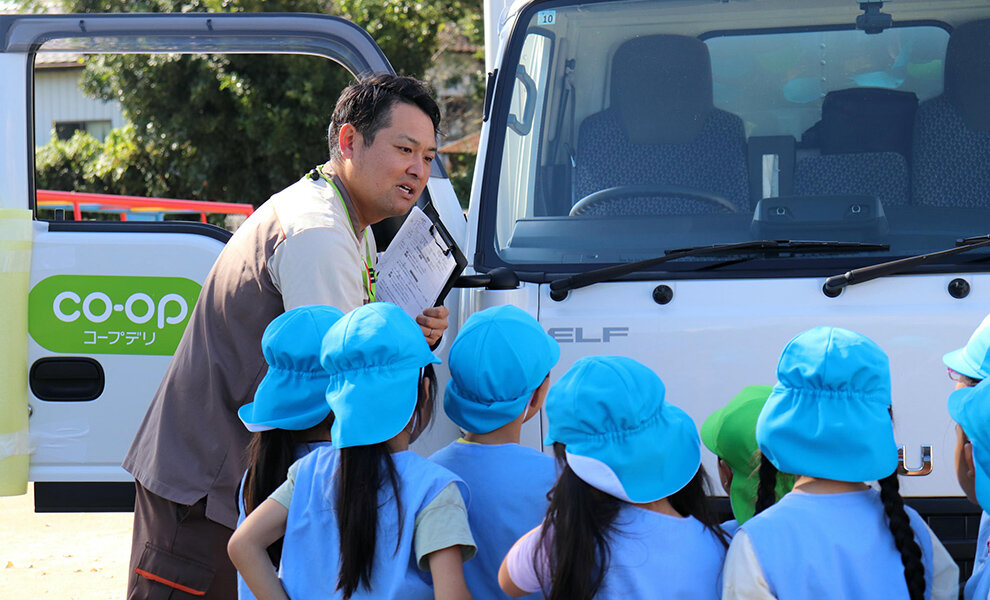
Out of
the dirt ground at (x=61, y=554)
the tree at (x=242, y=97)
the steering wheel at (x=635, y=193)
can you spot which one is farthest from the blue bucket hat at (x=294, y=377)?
the tree at (x=242, y=97)

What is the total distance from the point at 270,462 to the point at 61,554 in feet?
15.7

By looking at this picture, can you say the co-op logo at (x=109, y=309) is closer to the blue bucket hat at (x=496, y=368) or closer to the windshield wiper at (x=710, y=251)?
the windshield wiper at (x=710, y=251)

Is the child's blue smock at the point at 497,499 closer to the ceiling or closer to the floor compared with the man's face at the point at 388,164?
closer to the floor

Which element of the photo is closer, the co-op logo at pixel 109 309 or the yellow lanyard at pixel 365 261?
the yellow lanyard at pixel 365 261

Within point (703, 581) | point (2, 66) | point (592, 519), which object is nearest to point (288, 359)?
point (592, 519)

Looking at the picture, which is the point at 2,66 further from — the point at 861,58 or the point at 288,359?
the point at 861,58

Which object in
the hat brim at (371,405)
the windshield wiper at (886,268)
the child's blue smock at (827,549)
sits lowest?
the child's blue smock at (827,549)

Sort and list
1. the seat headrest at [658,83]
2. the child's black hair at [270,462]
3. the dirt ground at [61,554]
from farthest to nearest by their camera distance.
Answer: the dirt ground at [61,554] < the seat headrest at [658,83] < the child's black hair at [270,462]

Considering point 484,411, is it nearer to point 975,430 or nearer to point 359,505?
point 359,505

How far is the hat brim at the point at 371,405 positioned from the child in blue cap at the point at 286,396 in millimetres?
164

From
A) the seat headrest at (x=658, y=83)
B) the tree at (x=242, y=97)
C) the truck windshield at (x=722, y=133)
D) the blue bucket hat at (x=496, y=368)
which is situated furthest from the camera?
the tree at (x=242, y=97)

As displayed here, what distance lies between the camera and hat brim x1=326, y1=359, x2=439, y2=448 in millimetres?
2174

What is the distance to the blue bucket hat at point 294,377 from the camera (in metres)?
2.36

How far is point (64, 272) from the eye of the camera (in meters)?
3.51
